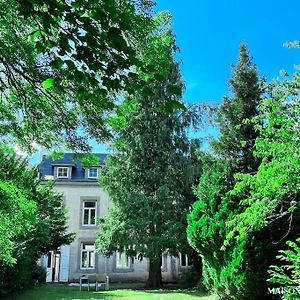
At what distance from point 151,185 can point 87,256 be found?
10215mm

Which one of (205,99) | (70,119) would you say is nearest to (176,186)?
(205,99)

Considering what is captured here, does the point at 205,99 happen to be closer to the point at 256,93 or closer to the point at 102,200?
the point at 256,93

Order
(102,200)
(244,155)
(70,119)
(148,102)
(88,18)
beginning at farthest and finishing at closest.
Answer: (102,200) → (148,102) → (244,155) → (70,119) → (88,18)

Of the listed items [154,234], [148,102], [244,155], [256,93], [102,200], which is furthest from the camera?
[102,200]

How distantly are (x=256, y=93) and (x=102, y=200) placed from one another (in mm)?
17245

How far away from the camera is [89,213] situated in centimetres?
3017

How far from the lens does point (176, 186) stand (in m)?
21.9

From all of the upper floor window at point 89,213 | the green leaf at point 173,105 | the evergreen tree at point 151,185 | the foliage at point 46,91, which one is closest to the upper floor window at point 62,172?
the upper floor window at point 89,213

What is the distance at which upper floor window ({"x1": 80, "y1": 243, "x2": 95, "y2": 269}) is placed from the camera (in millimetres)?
28953

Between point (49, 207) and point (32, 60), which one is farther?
point (49, 207)

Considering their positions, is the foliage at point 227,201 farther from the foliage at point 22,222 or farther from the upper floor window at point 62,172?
the upper floor window at point 62,172

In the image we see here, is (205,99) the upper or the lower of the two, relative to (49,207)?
upper

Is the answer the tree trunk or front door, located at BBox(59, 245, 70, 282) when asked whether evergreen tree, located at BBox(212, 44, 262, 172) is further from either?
front door, located at BBox(59, 245, 70, 282)

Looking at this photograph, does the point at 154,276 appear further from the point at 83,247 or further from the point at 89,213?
the point at 89,213
